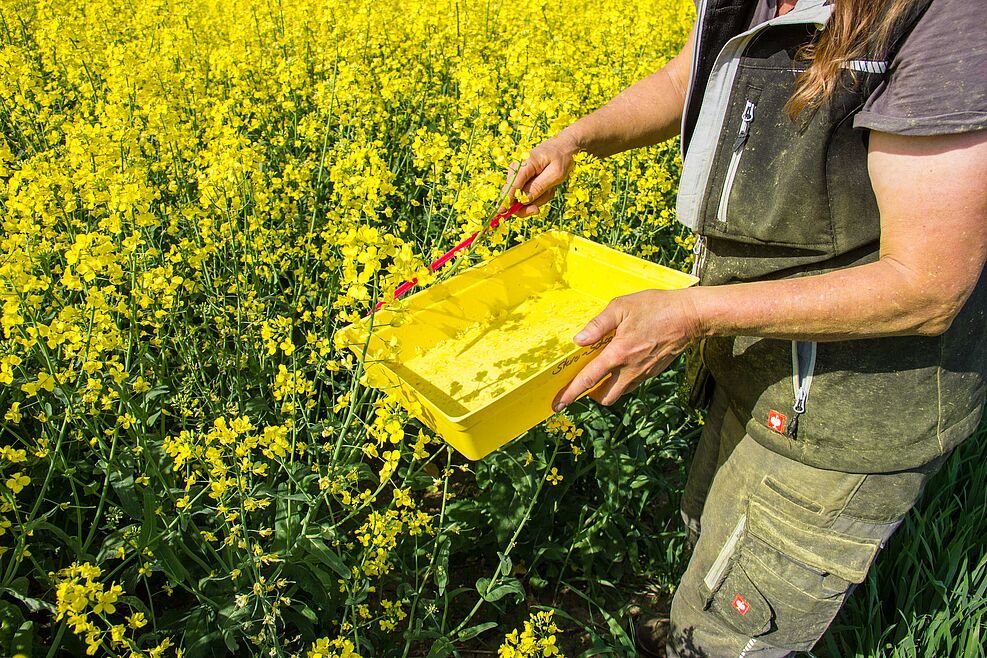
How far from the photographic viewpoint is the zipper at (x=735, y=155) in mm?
1573

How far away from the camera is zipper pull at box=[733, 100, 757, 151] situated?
157 cm

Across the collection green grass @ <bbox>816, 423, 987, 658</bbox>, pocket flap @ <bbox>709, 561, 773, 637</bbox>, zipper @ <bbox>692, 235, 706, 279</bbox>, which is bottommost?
green grass @ <bbox>816, 423, 987, 658</bbox>

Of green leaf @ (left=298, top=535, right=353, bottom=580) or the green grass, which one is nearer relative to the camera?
green leaf @ (left=298, top=535, right=353, bottom=580)

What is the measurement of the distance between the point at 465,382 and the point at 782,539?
33.3 inches

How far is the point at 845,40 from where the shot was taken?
4.37 ft

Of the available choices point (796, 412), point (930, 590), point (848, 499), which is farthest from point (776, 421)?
point (930, 590)

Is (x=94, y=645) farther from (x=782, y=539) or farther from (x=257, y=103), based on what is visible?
(x=257, y=103)

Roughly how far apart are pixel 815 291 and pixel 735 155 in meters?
0.38

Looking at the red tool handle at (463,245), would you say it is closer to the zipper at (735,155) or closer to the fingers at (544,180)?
the fingers at (544,180)

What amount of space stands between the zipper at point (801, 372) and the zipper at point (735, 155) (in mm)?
333

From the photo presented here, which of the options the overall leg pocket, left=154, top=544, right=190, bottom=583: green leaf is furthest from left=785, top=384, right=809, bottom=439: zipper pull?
left=154, top=544, right=190, bottom=583: green leaf

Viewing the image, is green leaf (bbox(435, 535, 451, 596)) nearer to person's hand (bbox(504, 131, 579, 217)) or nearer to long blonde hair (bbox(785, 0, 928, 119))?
person's hand (bbox(504, 131, 579, 217))

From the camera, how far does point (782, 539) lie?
174 centimetres

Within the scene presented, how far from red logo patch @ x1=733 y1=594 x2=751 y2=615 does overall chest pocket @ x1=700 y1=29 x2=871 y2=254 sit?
2.90 feet
